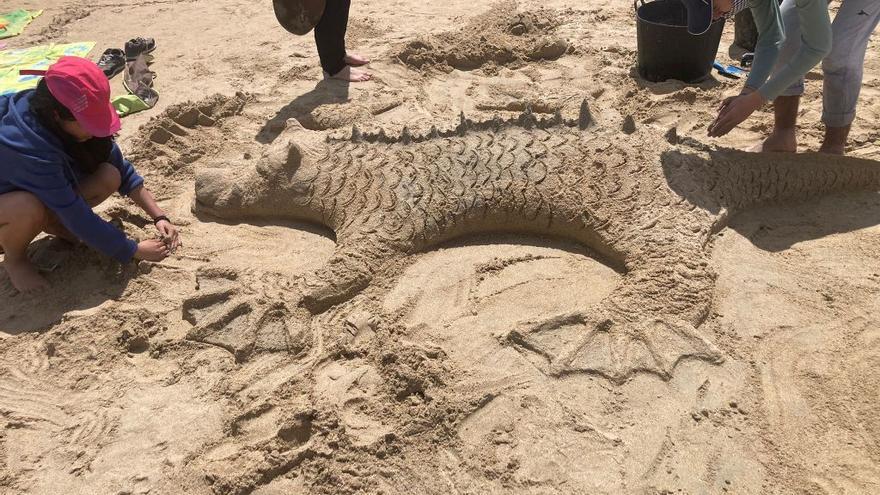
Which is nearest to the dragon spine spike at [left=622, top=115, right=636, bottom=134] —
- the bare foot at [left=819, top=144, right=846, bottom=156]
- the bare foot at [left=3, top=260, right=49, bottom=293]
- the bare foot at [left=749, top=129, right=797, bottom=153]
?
the bare foot at [left=749, top=129, right=797, bottom=153]

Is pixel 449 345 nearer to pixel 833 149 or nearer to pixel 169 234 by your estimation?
pixel 169 234

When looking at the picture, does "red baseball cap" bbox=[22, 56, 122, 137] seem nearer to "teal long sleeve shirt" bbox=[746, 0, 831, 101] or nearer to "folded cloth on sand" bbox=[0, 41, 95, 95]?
"folded cloth on sand" bbox=[0, 41, 95, 95]

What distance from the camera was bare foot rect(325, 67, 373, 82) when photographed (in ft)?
17.6

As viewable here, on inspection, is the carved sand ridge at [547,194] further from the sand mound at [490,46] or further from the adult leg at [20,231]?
the sand mound at [490,46]

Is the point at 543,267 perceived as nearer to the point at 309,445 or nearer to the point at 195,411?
the point at 309,445

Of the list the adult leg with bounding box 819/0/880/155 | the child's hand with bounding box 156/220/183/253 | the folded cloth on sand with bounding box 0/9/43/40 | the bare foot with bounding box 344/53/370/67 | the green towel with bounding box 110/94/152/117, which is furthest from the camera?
the folded cloth on sand with bounding box 0/9/43/40

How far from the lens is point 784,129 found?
3.88 m

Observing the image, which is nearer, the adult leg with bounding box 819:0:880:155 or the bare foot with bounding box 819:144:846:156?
the adult leg with bounding box 819:0:880:155

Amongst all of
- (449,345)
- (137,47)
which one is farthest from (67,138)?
(137,47)

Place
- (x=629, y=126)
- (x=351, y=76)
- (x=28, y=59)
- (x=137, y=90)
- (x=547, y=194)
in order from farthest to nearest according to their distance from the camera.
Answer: (x=28, y=59)
(x=351, y=76)
(x=137, y=90)
(x=629, y=126)
(x=547, y=194)

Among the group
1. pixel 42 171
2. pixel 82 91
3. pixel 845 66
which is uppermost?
pixel 82 91

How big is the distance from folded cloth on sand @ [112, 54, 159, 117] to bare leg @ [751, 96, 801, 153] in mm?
4738

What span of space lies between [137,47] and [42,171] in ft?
11.7

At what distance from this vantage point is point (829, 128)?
3.74 m
